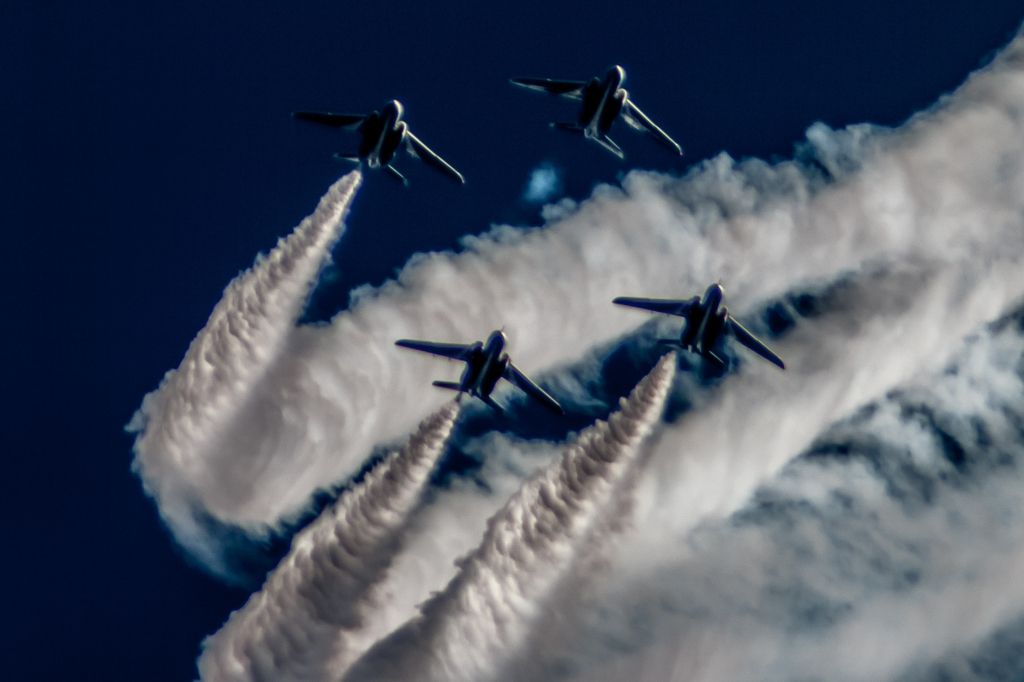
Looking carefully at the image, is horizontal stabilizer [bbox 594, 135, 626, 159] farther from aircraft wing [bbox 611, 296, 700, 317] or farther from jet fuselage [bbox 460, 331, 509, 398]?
jet fuselage [bbox 460, 331, 509, 398]

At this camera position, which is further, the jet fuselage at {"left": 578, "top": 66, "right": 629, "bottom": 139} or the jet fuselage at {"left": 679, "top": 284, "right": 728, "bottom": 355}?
the jet fuselage at {"left": 578, "top": 66, "right": 629, "bottom": 139}

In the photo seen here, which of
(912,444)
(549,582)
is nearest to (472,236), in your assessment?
(549,582)

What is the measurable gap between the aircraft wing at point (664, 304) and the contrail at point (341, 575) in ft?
42.5

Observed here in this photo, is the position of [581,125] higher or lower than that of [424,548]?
higher

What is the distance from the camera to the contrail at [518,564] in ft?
163

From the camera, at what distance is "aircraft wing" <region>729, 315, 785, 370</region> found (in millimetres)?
57000

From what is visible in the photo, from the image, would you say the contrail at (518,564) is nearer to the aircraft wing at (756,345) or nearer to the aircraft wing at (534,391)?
the aircraft wing at (534,391)

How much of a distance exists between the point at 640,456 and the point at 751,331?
54.7 ft

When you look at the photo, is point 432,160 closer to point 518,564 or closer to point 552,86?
point 552,86

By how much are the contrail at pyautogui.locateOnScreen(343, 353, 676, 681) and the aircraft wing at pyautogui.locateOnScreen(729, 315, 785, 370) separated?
8.91 meters

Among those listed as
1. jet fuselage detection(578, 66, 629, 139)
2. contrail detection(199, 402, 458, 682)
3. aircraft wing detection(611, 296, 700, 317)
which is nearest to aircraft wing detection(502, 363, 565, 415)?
contrail detection(199, 402, 458, 682)

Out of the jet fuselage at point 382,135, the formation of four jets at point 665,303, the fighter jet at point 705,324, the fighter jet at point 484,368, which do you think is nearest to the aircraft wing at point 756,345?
the formation of four jets at point 665,303

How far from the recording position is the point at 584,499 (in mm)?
49969

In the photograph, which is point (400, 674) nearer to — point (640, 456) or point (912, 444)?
point (640, 456)
